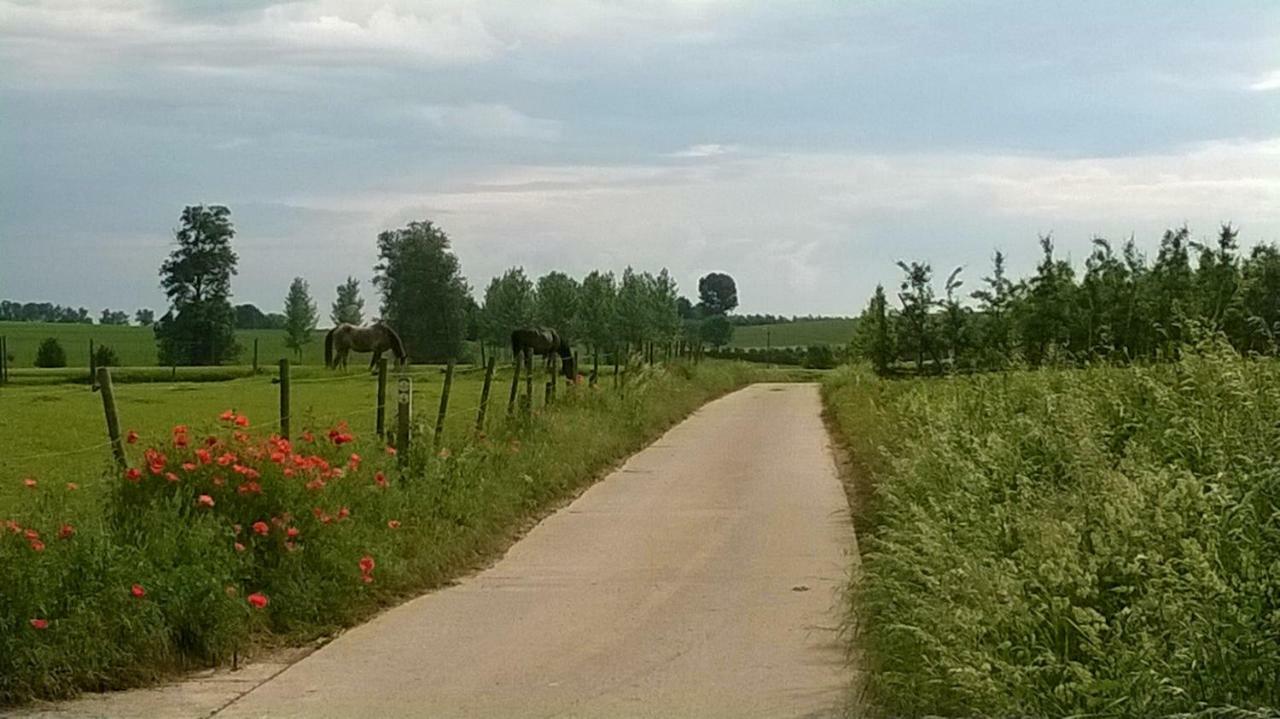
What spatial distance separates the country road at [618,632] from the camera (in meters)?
8.59

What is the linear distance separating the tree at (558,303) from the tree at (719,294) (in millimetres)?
75011

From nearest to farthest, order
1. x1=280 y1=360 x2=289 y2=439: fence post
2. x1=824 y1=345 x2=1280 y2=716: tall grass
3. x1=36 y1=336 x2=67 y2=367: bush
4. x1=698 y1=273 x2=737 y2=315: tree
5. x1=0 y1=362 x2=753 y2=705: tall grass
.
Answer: x1=824 y1=345 x2=1280 y2=716: tall grass < x1=0 y1=362 x2=753 y2=705: tall grass < x1=280 y1=360 x2=289 y2=439: fence post < x1=36 y1=336 x2=67 y2=367: bush < x1=698 y1=273 x2=737 y2=315: tree

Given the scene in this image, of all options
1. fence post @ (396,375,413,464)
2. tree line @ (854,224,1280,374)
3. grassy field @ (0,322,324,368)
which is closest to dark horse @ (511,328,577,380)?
tree line @ (854,224,1280,374)

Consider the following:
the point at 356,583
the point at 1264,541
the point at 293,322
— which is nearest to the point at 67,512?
the point at 356,583

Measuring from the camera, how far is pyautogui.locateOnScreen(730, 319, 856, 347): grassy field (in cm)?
11956

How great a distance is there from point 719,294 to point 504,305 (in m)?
76.9

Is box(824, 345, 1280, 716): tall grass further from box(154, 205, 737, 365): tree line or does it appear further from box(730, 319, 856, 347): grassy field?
box(730, 319, 856, 347): grassy field

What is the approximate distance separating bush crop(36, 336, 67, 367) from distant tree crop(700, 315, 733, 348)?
1980 inches

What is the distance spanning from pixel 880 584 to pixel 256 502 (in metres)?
4.69

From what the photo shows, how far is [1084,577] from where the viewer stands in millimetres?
6613

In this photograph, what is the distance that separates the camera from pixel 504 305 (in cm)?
8000

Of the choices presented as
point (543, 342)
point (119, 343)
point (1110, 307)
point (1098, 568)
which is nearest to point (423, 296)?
point (119, 343)

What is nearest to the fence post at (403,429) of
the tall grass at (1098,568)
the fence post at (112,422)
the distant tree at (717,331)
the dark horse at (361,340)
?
the fence post at (112,422)

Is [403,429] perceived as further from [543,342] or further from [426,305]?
[426,305]
